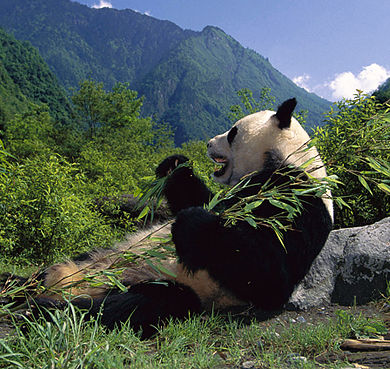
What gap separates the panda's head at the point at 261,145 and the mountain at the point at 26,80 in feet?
164

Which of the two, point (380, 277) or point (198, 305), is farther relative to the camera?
point (380, 277)

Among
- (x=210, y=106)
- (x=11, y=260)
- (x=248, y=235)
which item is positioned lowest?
(x=11, y=260)

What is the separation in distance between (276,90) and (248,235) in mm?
174596

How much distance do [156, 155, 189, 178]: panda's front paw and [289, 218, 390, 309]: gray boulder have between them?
57.7 inches

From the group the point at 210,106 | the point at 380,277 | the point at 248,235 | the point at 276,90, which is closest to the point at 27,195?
the point at 248,235

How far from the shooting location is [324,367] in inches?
55.4

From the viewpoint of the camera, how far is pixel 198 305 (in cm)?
223

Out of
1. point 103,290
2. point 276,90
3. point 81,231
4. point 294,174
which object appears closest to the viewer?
point 294,174

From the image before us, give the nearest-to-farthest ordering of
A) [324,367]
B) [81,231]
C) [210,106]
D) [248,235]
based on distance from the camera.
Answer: [324,367] < [248,235] < [81,231] < [210,106]

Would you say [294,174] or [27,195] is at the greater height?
[294,174]

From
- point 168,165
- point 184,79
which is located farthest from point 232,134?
point 184,79

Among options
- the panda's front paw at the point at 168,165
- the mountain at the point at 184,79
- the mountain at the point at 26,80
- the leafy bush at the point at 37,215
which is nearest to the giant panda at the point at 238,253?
the panda's front paw at the point at 168,165

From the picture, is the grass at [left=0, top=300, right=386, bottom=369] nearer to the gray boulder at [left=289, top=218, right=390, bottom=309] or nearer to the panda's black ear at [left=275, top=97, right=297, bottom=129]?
the gray boulder at [left=289, top=218, right=390, bottom=309]

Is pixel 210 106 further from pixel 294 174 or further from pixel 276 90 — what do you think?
pixel 294 174
